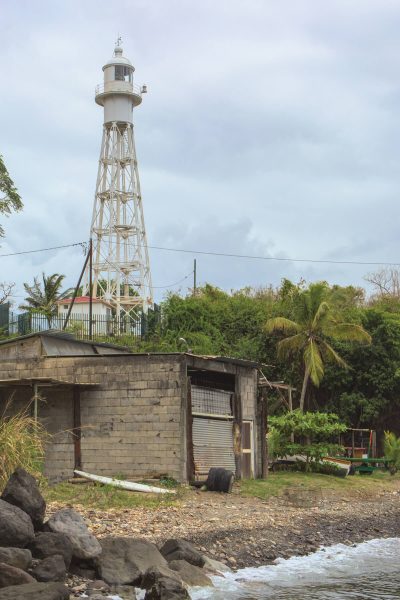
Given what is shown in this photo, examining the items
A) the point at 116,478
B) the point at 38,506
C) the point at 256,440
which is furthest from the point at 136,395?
the point at 38,506

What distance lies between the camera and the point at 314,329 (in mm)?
33656

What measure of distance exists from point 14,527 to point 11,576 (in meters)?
1.03

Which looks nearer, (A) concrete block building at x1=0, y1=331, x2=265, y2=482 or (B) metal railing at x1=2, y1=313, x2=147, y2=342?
(A) concrete block building at x1=0, y1=331, x2=265, y2=482

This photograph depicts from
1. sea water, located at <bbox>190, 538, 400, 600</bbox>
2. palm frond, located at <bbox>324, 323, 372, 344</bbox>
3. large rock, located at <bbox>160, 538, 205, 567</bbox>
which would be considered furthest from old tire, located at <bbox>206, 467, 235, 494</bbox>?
palm frond, located at <bbox>324, 323, 372, 344</bbox>

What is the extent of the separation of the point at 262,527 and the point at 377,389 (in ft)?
64.3

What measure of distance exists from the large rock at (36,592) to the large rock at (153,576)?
1.86m

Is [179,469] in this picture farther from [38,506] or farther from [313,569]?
[38,506]

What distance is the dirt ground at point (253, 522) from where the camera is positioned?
1452cm

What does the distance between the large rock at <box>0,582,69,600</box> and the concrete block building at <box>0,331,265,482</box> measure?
381 inches

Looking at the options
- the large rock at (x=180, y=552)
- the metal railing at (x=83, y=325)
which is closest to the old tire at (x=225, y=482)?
the large rock at (x=180, y=552)

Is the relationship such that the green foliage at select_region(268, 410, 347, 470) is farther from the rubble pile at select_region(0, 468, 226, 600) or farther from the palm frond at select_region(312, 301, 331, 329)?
the rubble pile at select_region(0, 468, 226, 600)

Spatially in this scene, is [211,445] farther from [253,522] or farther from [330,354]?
[330,354]

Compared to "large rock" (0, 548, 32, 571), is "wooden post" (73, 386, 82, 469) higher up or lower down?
higher up

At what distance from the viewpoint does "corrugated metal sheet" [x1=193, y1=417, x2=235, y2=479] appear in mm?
21109
